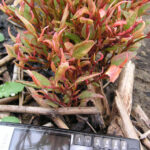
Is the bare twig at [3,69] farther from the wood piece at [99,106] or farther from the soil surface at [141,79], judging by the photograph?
the wood piece at [99,106]

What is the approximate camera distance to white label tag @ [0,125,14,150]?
1.98ft

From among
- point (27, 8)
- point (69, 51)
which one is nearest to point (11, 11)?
point (27, 8)

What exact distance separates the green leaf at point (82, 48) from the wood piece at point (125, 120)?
33 centimetres

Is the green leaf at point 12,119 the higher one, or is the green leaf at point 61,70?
the green leaf at point 61,70

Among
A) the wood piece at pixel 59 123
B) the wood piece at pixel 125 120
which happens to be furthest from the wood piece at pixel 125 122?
the wood piece at pixel 59 123

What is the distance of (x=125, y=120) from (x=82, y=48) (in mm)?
370

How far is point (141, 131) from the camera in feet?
2.58

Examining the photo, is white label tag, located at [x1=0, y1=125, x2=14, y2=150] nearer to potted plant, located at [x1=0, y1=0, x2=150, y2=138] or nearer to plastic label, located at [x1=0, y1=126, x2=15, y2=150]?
plastic label, located at [x1=0, y1=126, x2=15, y2=150]

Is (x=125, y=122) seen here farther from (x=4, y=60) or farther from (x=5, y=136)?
(x=4, y=60)

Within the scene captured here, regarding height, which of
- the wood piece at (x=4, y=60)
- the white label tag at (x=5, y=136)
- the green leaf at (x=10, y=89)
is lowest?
the white label tag at (x=5, y=136)

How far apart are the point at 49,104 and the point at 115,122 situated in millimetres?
290

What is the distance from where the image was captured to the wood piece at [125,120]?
0.69 metres

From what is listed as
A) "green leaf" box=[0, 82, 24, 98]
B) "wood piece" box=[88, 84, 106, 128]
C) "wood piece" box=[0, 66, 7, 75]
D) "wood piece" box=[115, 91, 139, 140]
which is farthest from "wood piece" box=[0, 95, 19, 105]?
"wood piece" box=[115, 91, 139, 140]

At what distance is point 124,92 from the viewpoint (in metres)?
0.83
